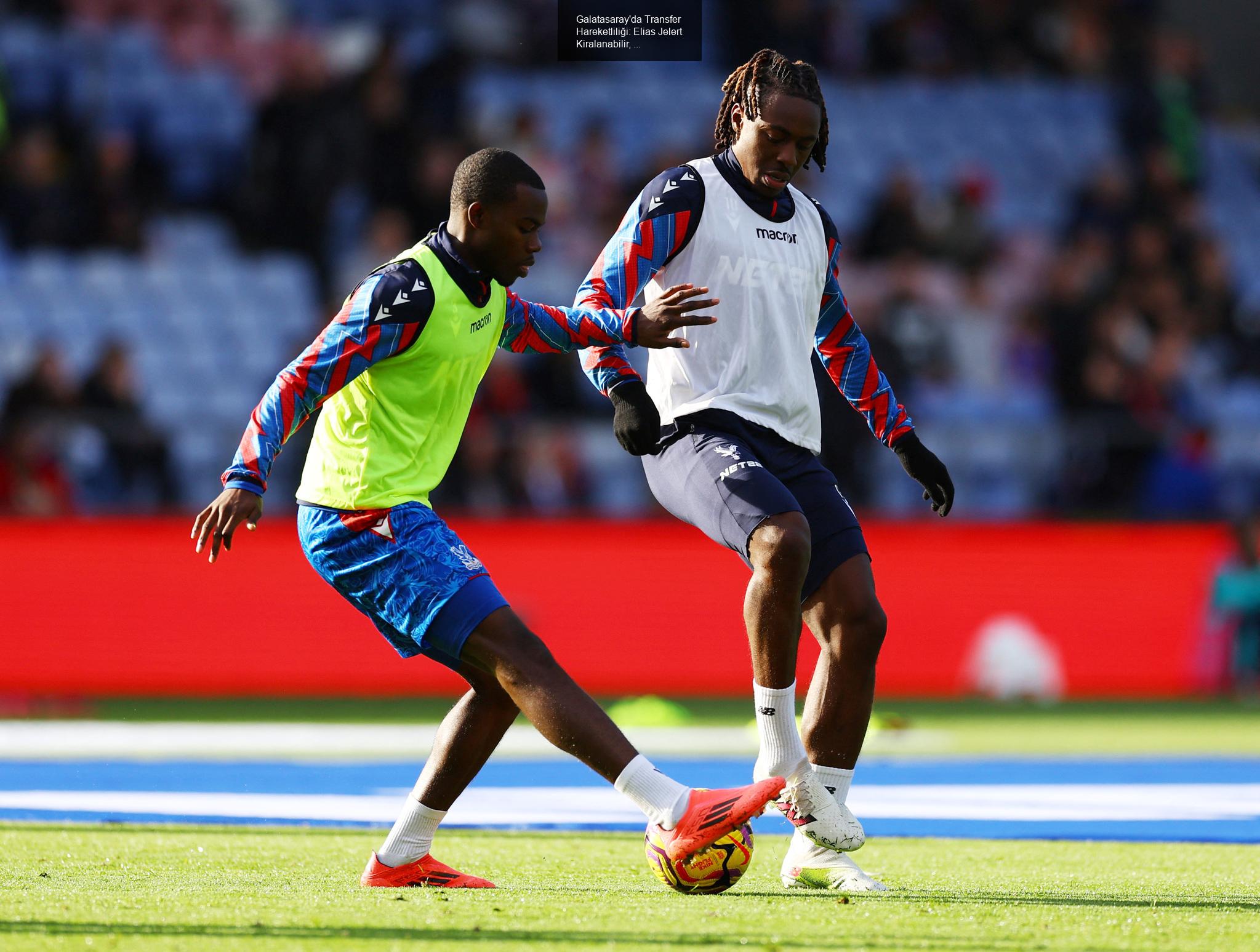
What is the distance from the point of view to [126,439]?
46.6 feet

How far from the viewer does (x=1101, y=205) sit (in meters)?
18.7

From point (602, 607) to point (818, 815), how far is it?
30.0ft

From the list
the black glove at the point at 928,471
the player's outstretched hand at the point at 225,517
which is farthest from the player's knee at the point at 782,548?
the player's outstretched hand at the point at 225,517

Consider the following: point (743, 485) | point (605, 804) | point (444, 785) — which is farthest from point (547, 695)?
point (605, 804)

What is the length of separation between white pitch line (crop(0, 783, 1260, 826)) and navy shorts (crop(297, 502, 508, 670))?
243 centimetres

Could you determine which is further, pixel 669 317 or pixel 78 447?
pixel 78 447

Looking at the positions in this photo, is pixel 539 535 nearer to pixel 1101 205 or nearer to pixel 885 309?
pixel 885 309

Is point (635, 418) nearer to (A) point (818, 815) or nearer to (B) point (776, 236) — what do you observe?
(B) point (776, 236)

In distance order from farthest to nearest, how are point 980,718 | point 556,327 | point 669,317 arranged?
point 980,718, point 556,327, point 669,317

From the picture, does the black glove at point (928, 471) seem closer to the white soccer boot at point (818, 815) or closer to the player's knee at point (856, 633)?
the player's knee at point (856, 633)

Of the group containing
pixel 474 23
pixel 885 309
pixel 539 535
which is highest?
pixel 474 23

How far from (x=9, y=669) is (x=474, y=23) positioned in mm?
9265

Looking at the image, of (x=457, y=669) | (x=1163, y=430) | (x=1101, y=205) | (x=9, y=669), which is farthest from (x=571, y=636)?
(x=457, y=669)

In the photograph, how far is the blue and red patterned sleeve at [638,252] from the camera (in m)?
5.74
